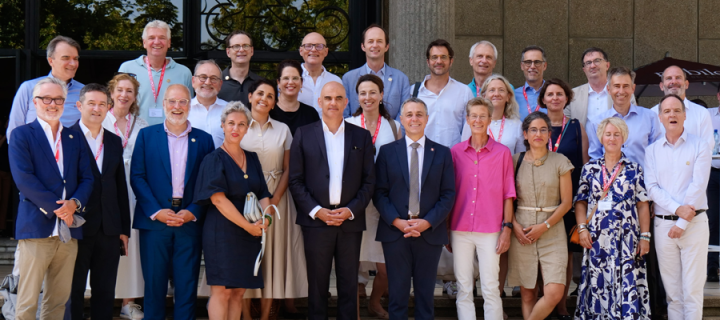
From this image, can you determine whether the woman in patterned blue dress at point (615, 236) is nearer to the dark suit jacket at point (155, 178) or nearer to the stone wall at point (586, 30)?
the dark suit jacket at point (155, 178)

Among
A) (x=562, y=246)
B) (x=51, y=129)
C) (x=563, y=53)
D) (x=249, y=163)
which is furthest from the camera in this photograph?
(x=563, y=53)

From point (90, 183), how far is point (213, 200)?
0.86 m

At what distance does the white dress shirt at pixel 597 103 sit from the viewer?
642cm

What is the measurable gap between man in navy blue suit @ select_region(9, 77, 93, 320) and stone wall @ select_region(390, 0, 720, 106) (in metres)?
5.16

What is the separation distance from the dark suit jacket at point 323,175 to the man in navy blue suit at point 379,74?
1.04 meters

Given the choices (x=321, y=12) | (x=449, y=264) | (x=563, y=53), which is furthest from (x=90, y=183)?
(x=563, y=53)

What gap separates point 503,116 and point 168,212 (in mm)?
2922

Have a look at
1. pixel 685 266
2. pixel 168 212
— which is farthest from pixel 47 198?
pixel 685 266


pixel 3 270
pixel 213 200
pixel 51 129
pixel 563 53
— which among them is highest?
pixel 563 53

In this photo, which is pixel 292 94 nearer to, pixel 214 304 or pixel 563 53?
pixel 214 304

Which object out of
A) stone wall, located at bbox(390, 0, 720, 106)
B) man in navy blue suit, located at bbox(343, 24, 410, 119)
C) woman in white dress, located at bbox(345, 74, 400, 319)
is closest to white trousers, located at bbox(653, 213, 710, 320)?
woman in white dress, located at bbox(345, 74, 400, 319)

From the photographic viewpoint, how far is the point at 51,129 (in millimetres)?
4801

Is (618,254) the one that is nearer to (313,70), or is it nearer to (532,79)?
(532,79)

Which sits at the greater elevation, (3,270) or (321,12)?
(321,12)
